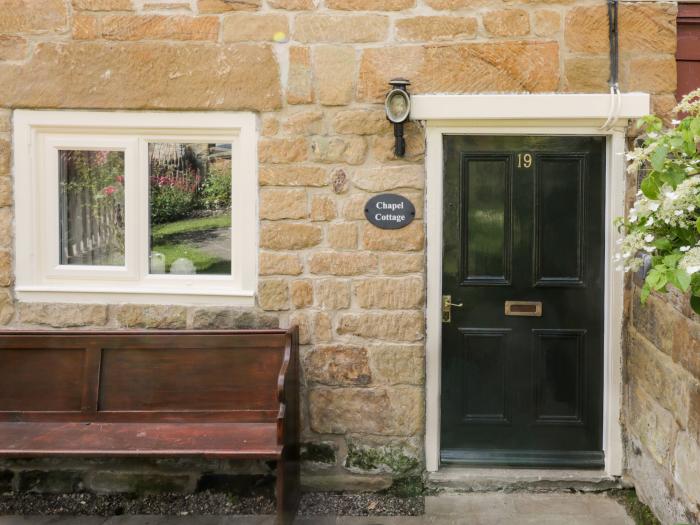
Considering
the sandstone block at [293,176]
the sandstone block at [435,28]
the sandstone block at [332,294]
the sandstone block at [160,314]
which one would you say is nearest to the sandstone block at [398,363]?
the sandstone block at [332,294]

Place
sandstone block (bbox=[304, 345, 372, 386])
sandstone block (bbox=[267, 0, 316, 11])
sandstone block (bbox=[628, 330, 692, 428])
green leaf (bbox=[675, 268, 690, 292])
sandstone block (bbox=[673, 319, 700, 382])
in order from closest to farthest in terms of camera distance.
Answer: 1. green leaf (bbox=[675, 268, 690, 292])
2. sandstone block (bbox=[673, 319, 700, 382])
3. sandstone block (bbox=[628, 330, 692, 428])
4. sandstone block (bbox=[267, 0, 316, 11])
5. sandstone block (bbox=[304, 345, 372, 386])

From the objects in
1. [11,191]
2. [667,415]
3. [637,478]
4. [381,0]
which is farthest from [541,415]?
[11,191]

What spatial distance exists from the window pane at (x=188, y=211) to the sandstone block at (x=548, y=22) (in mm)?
2044

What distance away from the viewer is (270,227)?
4.08 metres

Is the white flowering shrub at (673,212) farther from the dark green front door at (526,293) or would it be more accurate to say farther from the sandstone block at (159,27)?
the sandstone block at (159,27)

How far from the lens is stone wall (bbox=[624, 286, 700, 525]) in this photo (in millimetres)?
3090

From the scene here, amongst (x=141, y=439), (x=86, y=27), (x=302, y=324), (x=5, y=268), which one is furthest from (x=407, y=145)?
(x=5, y=268)

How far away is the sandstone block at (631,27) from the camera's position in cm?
391

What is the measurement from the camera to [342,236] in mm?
4066

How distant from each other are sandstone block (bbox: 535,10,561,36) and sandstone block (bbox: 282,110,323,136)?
4.51 ft

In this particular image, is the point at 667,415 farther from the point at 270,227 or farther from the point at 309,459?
the point at 270,227

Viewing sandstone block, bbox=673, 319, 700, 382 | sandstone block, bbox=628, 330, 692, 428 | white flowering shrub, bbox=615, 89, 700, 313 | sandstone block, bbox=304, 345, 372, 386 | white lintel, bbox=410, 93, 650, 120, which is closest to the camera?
white flowering shrub, bbox=615, 89, 700, 313

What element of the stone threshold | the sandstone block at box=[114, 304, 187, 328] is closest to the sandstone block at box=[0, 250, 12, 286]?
the sandstone block at box=[114, 304, 187, 328]

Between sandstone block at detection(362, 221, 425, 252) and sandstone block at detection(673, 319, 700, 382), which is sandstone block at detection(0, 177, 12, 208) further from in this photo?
sandstone block at detection(673, 319, 700, 382)
